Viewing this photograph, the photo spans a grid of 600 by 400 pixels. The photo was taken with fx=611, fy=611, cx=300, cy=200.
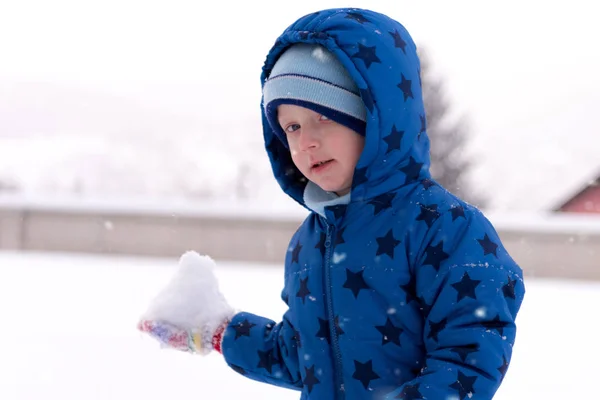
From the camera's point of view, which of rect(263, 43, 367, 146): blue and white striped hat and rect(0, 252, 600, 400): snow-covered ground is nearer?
rect(263, 43, 367, 146): blue and white striped hat

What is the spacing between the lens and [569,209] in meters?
16.5

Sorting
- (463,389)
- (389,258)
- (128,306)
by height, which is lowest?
(128,306)

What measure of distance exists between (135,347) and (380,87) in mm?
3502

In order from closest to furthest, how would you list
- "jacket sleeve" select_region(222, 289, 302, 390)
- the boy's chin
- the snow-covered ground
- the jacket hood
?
1. the jacket hood
2. the boy's chin
3. "jacket sleeve" select_region(222, 289, 302, 390)
4. the snow-covered ground

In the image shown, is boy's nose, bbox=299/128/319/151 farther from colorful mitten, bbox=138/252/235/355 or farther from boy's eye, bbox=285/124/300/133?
colorful mitten, bbox=138/252/235/355

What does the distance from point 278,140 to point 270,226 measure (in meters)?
8.12

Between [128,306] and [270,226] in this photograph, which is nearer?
[128,306]

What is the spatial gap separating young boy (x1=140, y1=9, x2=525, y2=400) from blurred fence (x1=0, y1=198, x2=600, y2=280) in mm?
7857

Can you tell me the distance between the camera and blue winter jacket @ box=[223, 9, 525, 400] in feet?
3.78

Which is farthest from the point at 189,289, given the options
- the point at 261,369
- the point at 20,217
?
the point at 20,217

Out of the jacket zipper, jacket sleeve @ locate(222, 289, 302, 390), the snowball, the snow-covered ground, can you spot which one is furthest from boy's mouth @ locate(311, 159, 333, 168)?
the snow-covered ground

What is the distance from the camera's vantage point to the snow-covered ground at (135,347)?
3.49 metres

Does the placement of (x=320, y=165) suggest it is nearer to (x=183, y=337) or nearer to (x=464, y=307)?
(x=464, y=307)

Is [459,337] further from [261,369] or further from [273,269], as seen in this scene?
[273,269]
